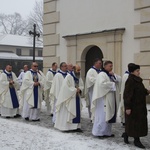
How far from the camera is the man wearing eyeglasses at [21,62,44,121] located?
32.0ft

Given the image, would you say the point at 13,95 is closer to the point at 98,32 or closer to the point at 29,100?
the point at 29,100

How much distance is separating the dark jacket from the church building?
599cm

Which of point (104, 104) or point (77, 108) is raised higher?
point (104, 104)

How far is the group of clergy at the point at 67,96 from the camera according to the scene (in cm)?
733

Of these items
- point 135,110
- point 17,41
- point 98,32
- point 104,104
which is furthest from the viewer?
point 17,41

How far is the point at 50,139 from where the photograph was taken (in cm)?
718

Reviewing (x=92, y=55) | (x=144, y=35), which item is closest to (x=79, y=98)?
(x=144, y=35)

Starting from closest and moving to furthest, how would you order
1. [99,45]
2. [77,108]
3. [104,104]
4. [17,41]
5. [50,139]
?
1. [50,139]
2. [104,104]
3. [77,108]
4. [99,45]
5. [17,41]

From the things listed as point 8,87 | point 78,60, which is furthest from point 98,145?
point 78,60

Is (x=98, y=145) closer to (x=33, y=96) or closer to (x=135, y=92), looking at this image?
(x=135, y=92)

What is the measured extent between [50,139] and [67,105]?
1176 millimetres

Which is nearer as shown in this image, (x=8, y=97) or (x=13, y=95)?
(x=8, y=97)

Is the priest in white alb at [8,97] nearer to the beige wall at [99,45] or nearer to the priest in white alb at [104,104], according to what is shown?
the priest in white alb at [104,104]

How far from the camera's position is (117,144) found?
22.1 ft
